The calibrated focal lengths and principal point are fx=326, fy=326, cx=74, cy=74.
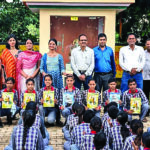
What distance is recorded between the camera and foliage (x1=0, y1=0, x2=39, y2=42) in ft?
39.8

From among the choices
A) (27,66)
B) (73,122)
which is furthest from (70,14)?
(73,122)

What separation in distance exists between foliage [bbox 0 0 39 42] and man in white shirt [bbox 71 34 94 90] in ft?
19.1

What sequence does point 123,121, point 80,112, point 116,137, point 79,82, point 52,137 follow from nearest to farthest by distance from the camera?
point 116,137 < point 123,121 < point 80,112 < point 52,137 < point 79,82

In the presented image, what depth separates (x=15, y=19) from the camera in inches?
485

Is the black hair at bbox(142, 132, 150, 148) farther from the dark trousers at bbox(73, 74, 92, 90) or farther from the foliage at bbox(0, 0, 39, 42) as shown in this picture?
the foliage at bbox(0, 0, 39, 42)

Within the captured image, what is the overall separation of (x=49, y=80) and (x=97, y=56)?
1291 mm

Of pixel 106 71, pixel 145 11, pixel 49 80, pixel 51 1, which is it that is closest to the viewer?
pixel 49 80

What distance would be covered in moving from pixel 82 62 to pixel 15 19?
6.12 metres

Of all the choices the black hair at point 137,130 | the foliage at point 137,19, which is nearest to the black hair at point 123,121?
the black hair at point 137,130

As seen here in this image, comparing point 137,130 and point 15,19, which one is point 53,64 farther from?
point 15,19

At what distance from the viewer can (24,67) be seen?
279 inches

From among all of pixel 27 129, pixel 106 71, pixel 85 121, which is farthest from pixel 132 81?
pixel 27 129

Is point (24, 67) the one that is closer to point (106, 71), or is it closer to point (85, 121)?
point (106, 71)

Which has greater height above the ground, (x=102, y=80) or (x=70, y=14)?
(x=70, y=14)
